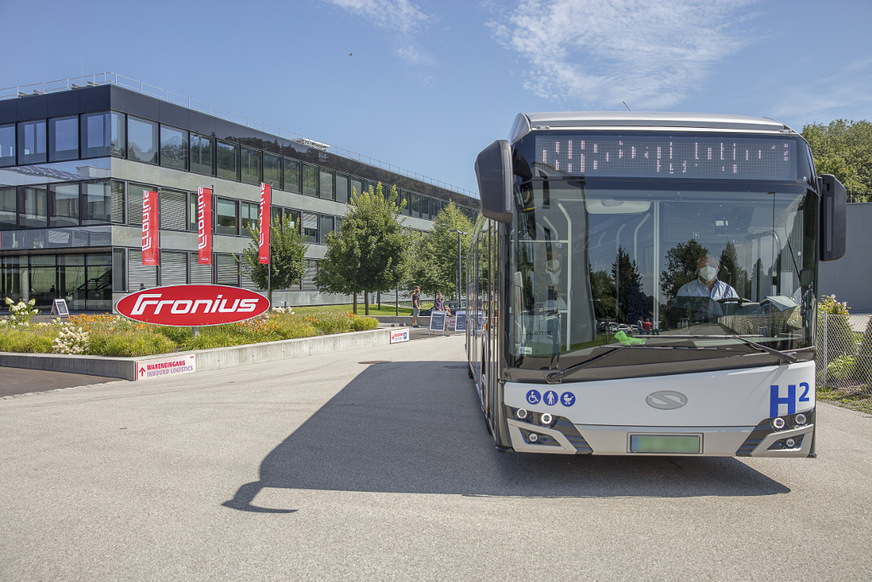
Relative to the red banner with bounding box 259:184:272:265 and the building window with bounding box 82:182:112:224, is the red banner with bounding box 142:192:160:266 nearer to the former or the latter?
the building window with bounding box 82:182:112:224

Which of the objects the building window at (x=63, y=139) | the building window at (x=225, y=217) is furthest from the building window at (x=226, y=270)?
the building window at (x=63, y=139)

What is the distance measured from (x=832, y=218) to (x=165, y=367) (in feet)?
37.6

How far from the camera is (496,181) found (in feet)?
16.8

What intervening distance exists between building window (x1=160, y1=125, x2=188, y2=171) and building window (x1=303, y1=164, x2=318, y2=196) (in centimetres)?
1142

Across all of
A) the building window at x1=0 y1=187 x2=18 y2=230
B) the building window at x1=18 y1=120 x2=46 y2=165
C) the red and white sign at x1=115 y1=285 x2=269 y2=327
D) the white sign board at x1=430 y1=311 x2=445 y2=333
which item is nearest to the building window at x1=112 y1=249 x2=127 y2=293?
the building window at x1=18 y1=120 x2=46 y2=165

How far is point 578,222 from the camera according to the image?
212 inches

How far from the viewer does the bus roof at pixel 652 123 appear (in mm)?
5551

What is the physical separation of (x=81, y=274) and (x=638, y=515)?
37585mm

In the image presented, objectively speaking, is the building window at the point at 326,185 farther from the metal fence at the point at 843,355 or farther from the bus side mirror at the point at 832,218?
the bus side mirror at the point at 832,218

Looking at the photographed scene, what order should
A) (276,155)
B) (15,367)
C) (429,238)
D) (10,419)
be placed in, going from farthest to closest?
(429,238) → (276,155) → (15,367) → (10,419)

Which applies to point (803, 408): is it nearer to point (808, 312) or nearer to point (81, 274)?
point (808, 312)

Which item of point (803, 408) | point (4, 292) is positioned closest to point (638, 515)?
point (803, 408)

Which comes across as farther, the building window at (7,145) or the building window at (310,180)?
the building window at (310,180)

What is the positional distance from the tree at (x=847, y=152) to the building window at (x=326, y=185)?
124 feet
